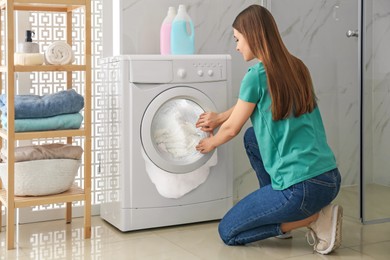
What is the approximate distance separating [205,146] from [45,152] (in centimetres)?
73

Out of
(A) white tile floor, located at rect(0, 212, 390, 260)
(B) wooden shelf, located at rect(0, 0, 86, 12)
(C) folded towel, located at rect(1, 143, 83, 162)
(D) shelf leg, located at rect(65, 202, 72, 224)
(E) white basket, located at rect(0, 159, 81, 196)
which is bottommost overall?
(A) white tile floor, located at rect(0, 212, 390, 260)

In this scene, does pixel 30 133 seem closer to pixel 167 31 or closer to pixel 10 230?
pixel 10 230

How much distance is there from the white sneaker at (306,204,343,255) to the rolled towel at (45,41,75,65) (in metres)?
1.31

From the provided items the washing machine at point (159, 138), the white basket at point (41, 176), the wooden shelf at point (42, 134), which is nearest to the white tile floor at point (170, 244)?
the washing machine at point (159, 138)

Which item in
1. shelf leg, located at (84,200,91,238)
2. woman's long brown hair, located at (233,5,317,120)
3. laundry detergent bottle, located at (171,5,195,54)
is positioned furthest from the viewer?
laundry detergent bottle, located at (171,5,195,54)

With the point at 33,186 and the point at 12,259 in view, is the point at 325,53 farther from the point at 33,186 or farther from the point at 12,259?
the point at 12,259

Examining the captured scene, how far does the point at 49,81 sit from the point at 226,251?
1.28 m

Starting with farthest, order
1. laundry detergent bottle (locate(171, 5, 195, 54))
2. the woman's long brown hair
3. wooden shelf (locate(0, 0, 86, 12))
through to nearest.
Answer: laundry detergent bottle (locate(171, 5, 195, 54)) → wooden shelf (locate(0, 0, 86, 12)) → the woman's long brown hair

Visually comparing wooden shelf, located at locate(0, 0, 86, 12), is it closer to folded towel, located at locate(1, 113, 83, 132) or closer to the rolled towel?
the rolled towel

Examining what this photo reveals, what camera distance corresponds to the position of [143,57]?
2.92 m

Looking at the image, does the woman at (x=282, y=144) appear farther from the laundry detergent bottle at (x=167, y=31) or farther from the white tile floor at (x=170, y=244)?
the laundry detergent bottle at (x=167, y=31)

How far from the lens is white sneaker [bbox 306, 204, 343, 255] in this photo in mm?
2590

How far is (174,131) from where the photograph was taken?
2.98 m

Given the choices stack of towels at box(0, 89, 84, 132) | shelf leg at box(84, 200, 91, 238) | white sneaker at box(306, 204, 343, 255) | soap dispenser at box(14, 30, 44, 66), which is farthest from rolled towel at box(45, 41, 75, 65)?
white sneaker at box(306, 204, 343, 255)
